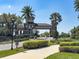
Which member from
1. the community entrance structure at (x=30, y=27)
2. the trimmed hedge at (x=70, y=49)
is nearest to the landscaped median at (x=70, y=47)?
the trimmed hedge at (x=70, y=49)

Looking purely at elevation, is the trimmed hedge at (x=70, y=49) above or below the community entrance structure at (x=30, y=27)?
below

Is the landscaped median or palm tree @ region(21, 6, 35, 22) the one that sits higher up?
palm tree @ region(21, 6, 35, 22)

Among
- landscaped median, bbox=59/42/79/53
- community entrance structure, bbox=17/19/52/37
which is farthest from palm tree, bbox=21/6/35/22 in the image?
landscaped median, bbox=59/42/79/53

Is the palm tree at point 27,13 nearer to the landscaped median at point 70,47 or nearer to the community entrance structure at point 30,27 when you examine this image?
the community entrance structure at point 30,27

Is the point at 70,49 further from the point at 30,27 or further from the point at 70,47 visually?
the point at 30,27

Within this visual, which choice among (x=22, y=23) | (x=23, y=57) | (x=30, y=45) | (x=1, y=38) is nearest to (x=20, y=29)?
(x=22, y=23)

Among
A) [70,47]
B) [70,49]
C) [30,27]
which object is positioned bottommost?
[70,49]

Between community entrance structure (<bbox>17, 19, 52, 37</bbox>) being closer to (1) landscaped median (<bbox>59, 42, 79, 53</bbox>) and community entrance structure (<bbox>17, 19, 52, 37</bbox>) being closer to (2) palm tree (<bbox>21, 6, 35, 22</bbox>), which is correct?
(2) palm tree (<bbox>21, 6, 35, 22</bbox>)

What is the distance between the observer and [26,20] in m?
84.1

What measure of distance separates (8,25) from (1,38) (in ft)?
33.5

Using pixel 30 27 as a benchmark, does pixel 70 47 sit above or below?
below

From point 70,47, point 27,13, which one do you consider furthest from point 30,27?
Result: point 70,47

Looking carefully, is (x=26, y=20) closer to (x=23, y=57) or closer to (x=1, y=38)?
(x=1, y=38)

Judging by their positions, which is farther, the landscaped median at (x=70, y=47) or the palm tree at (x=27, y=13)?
the palm tree at (x=27, y=13)
